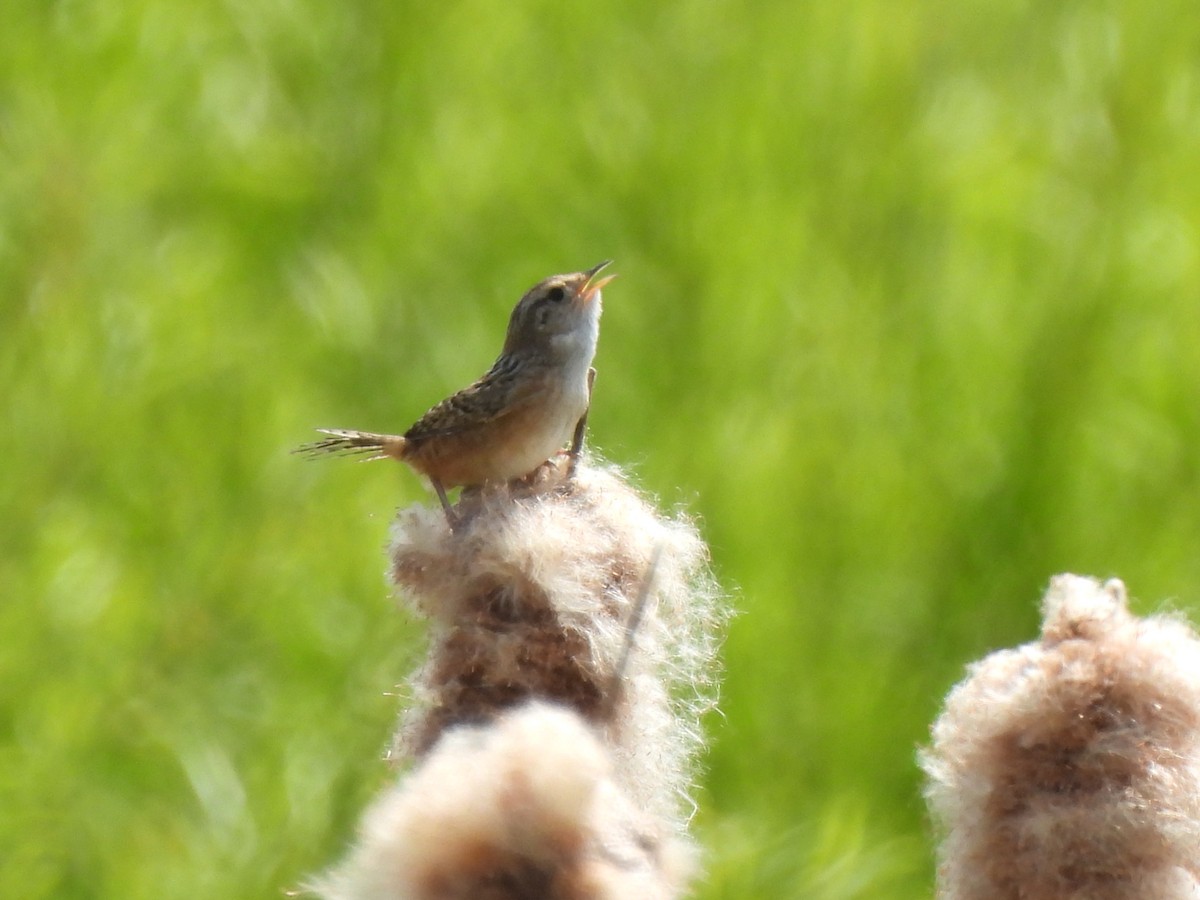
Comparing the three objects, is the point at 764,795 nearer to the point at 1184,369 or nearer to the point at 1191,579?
the point at 1191,579

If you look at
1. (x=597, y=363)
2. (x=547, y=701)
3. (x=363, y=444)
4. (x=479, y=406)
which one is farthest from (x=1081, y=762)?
(x=597, y=363)

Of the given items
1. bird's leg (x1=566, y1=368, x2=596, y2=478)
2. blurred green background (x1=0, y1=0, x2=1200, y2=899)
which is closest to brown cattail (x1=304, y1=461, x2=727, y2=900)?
bird's leg (x1=566, y1=368, x2=596, y2=478)

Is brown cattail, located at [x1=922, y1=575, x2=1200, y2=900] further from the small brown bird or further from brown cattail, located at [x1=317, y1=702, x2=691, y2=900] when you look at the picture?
the small brown bird

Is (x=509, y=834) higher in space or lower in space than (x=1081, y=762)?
lower

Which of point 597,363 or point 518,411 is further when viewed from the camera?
point 597,363

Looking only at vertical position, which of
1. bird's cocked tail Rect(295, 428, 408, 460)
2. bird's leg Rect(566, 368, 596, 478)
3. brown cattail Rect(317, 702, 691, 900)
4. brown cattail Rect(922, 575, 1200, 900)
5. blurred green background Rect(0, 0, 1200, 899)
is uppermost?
blurred green background Rect(0, 0, 1200, 899)

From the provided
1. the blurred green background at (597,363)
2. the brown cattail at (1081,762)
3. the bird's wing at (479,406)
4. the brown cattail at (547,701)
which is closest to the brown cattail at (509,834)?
the brown cattail at (547,701)

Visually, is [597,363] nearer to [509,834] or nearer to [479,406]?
[479,406]
